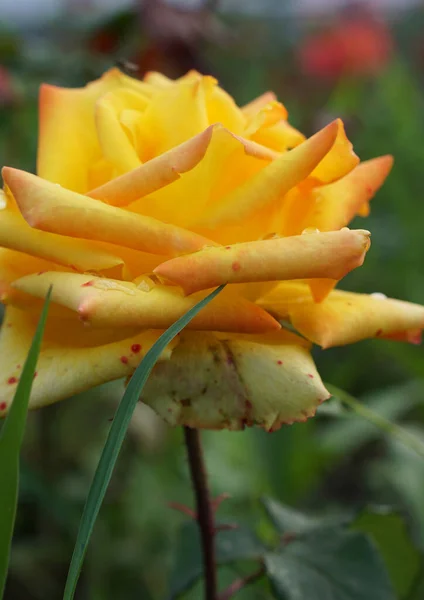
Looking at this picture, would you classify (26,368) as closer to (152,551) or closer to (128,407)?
(128,407)

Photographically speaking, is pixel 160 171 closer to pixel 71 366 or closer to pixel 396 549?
pixel 71 366

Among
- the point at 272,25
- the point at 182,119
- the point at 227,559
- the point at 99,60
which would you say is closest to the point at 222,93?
the point at 182,119

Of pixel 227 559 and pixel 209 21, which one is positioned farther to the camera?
pixel 209 21

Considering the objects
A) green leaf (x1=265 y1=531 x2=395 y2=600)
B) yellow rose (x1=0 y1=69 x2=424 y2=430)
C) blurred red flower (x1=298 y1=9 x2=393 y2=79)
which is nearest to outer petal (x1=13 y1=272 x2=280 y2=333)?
yellow rose (x1=0 y1=69 x2=424 y2=430)

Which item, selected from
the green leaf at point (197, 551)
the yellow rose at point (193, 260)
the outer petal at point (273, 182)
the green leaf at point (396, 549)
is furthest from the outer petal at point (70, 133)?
the green leaf at point (396, 549)

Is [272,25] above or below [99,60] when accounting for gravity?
below

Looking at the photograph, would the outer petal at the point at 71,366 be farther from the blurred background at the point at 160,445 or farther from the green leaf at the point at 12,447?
the blurred background at the point at 160,445
